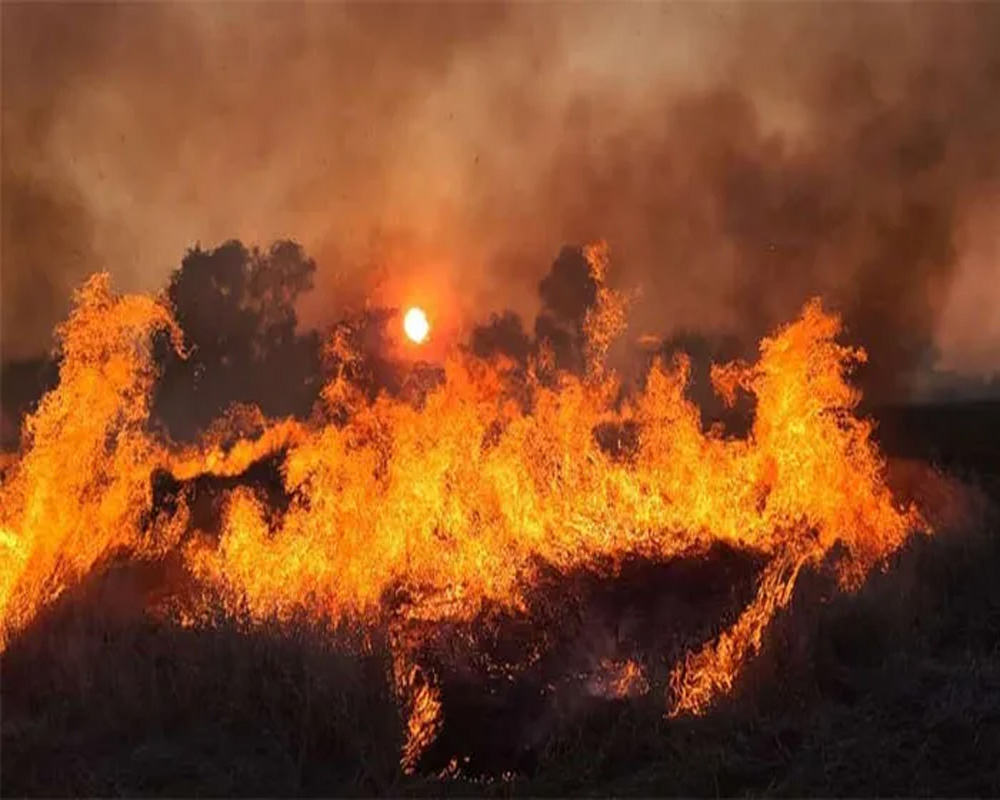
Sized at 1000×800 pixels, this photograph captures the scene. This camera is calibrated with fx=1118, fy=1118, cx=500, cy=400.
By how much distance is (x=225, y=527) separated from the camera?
14.5m

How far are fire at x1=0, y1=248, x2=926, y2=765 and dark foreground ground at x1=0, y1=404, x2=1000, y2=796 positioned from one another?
Answer: 2.78 feet

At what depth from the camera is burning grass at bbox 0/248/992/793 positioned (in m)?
10.8

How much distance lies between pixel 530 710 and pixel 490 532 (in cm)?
318

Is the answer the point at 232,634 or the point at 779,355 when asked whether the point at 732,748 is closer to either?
the point at 232,634

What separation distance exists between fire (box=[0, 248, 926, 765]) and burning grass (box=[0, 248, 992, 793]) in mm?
32

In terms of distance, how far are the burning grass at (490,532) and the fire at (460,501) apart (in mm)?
32

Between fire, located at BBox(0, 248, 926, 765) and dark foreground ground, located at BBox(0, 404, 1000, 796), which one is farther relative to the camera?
fire, located at BBox(0, 248, 926, 765)

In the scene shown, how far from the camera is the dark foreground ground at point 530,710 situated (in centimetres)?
803

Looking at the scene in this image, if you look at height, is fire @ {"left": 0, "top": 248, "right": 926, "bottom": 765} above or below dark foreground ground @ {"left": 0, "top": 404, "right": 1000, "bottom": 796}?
above

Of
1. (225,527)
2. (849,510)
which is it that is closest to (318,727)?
(225,527)

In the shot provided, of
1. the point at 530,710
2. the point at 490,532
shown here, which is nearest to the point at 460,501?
the point at 490,532

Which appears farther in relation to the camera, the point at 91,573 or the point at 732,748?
the point at 91,573

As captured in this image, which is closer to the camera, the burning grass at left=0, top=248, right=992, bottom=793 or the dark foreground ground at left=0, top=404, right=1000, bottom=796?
the dark foreground ground at left=0, top=404, right=1000, bottom=796

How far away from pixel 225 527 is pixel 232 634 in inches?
188
